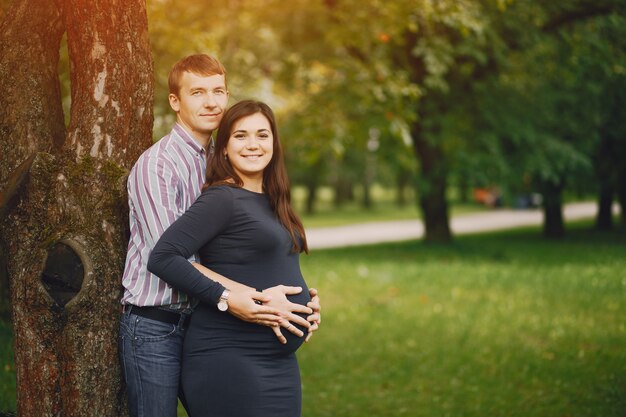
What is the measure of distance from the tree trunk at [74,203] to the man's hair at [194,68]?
1.00 ft

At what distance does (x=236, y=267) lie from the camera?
3137 millimetres

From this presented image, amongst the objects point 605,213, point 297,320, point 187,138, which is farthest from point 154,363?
point 605,213

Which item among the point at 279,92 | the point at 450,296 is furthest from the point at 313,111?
the point at 279,92

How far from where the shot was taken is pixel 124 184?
3475 millimetres

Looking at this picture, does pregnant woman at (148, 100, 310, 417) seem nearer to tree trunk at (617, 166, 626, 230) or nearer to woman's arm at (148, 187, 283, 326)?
woman's arm at (148, 187, 283, 326)

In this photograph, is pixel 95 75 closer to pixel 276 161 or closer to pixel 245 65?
pixel 276 161

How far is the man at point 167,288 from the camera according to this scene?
10.1 ft

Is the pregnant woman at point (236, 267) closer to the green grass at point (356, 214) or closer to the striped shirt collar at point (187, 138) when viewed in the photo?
the striped shirt collar at point (187, 138)

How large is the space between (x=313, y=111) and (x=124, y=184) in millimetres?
10414

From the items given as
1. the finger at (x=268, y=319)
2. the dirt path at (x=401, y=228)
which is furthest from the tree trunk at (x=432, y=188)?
the finger at (x=268, y=319)

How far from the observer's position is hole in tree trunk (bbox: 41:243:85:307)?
336 centimetres

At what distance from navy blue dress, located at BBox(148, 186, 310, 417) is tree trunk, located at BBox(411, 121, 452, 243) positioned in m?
13.4

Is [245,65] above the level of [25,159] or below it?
above

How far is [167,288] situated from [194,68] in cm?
100
